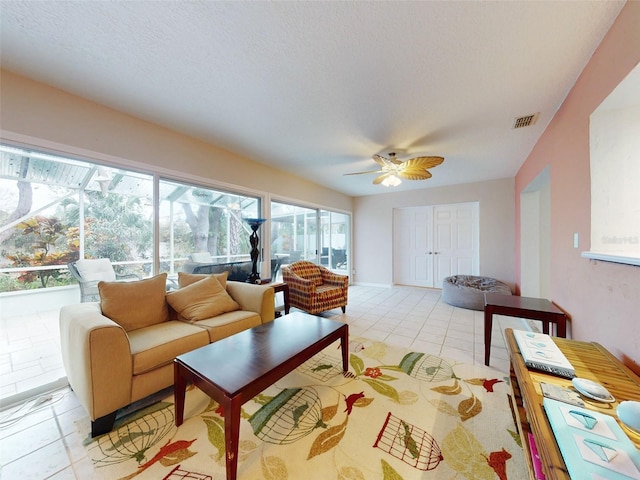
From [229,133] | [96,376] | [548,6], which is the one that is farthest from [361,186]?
[96,376]

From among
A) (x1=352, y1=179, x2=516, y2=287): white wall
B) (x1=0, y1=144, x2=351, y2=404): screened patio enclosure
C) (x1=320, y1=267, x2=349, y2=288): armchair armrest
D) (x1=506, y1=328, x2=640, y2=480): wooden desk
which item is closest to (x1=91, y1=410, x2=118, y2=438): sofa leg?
(x1=0, y1=144, x2=351, y2=404): screened patio enclosure

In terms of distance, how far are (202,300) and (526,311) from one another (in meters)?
2.95

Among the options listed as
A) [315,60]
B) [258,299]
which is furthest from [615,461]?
[258,299]

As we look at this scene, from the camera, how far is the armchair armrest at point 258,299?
98.8 inches

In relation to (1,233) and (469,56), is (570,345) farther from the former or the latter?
(1,233)

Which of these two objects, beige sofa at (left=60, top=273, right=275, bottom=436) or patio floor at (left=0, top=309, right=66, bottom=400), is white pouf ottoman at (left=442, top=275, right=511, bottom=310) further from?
patio floor at (left=0, top=309, right=66, bottom=400)

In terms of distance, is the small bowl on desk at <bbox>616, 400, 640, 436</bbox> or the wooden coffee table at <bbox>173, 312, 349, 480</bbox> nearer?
the small bowl on desk at <bbox>616, 400, 640, 436</bbox>

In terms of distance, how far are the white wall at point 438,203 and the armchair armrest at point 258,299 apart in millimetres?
4017

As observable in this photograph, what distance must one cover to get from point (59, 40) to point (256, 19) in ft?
4.17

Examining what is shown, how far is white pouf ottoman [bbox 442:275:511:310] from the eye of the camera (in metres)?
3.88

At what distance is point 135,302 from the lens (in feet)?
6.67

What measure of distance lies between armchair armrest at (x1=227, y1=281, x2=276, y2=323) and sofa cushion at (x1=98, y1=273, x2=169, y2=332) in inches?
27.7

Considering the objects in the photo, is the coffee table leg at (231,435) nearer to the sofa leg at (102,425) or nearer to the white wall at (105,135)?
the sofa leg at (102,425)

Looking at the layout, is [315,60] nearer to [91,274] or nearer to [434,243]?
[91,274]
